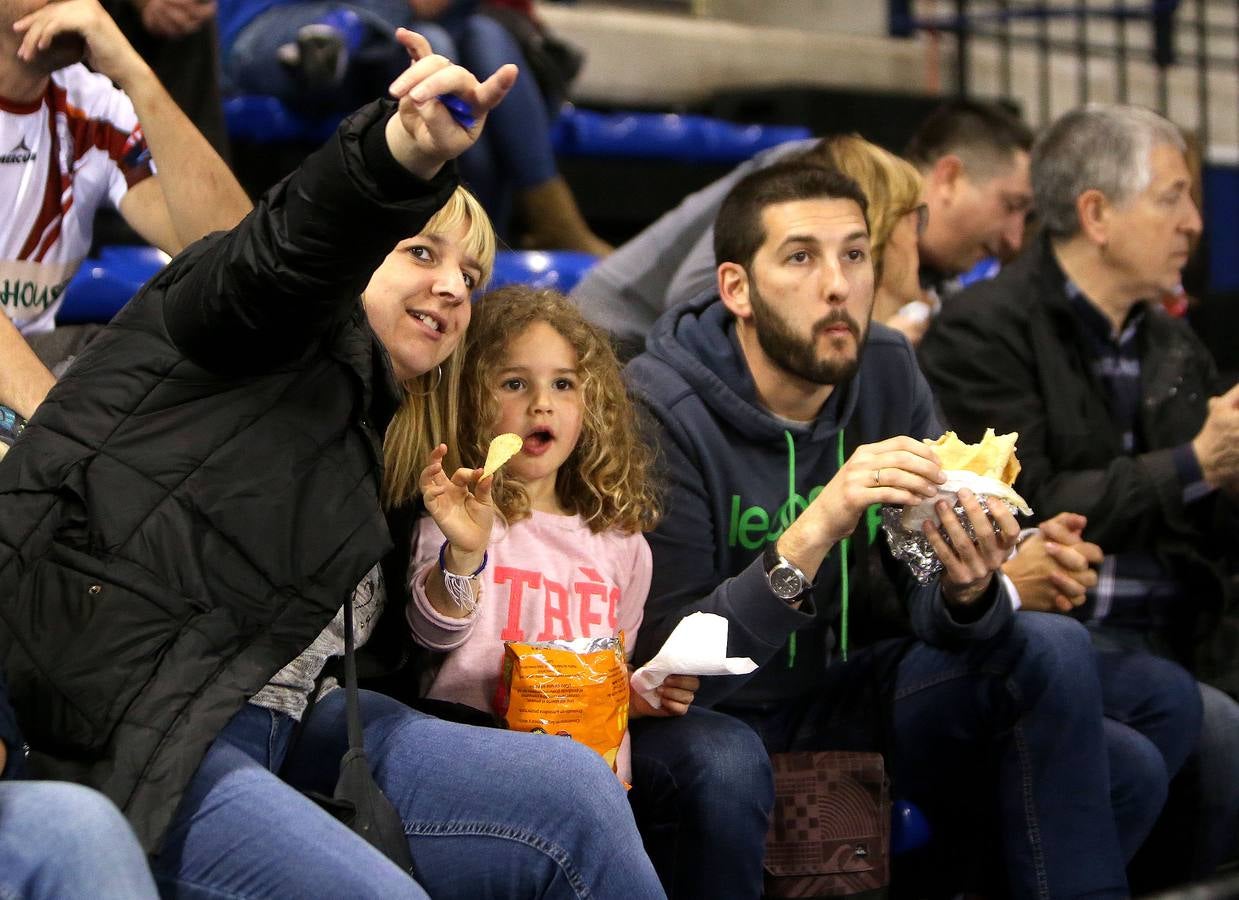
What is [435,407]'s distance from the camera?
2.26 metres

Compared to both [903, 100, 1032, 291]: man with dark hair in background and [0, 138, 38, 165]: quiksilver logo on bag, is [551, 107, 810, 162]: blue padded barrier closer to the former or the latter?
[903, 100, 1032, 291]: man with dark hair in background

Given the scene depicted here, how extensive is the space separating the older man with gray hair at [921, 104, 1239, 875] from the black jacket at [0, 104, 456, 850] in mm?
1568

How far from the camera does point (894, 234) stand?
3.21 meters

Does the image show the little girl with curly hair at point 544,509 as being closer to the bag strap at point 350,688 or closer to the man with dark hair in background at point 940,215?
the bag strap at point 350,688

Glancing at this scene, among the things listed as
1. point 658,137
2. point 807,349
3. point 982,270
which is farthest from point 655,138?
point 807,349

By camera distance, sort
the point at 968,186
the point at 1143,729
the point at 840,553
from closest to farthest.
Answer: the point at 840,553 < the point at 1143,729 < the point at 968,186

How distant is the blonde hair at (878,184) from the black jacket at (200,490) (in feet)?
4.97

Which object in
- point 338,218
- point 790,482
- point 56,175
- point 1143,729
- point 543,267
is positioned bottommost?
point 1143,729

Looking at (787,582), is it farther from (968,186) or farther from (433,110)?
(968,186)

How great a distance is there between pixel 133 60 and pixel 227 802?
1111mm

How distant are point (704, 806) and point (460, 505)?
54cm

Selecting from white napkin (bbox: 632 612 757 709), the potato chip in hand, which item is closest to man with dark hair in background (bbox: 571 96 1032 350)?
white napkin (bbox: 632 612 757 709)

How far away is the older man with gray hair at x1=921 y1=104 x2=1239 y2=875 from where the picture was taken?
3.00m

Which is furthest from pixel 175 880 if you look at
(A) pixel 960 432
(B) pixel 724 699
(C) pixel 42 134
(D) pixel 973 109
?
(D) pixel 973 109
